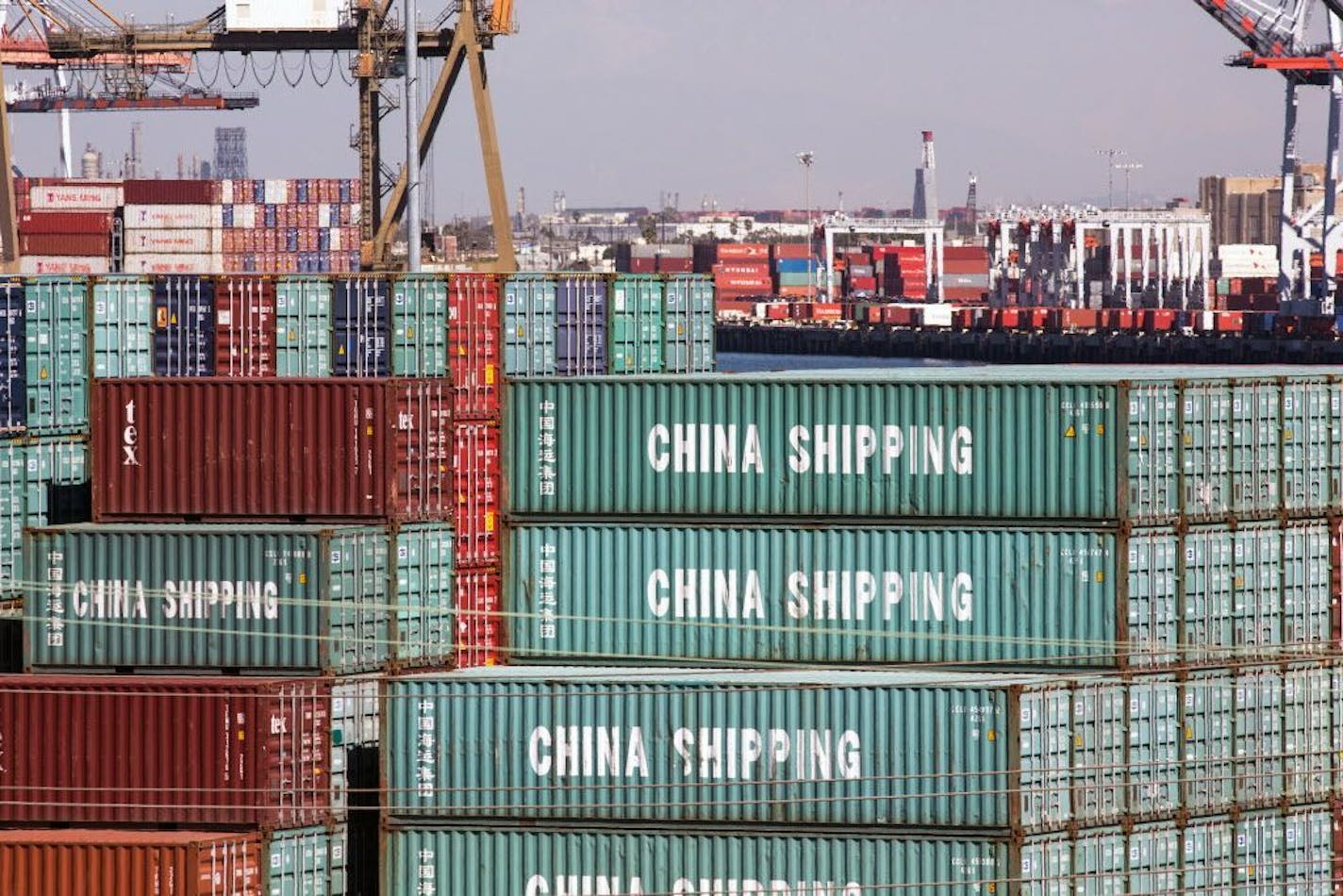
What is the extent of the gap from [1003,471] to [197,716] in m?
11.7

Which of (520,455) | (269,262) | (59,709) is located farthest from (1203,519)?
(269,262)

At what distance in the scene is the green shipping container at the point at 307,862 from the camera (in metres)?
31.4

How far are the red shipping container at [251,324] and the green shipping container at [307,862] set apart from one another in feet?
33.2

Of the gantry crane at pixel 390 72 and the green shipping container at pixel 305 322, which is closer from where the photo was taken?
the green shipping container at pixel 305 322

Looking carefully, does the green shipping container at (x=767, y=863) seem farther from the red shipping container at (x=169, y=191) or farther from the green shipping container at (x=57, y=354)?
the red shipping container at (x=169, y=191)

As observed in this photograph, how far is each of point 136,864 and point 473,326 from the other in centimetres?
1193

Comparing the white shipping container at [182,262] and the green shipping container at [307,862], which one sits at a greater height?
the white shipping container at [182,262]

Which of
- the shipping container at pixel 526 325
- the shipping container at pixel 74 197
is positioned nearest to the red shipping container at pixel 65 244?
the shipping container at pixel 74 197

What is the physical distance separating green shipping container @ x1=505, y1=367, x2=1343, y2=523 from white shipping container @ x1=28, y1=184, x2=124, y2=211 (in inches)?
3264

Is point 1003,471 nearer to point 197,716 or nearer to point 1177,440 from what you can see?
point 1177,440

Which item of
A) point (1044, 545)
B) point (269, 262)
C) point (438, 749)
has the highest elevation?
point (269, 262)

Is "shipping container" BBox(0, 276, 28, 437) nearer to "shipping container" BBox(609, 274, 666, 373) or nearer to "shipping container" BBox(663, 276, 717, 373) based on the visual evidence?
"shipping container" BBox(609, 274, 666, 373)

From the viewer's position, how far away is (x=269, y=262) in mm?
108938

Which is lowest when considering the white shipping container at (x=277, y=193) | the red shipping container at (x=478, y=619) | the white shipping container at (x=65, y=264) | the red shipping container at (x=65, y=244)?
the red shipping container at (x=478, y=619)
